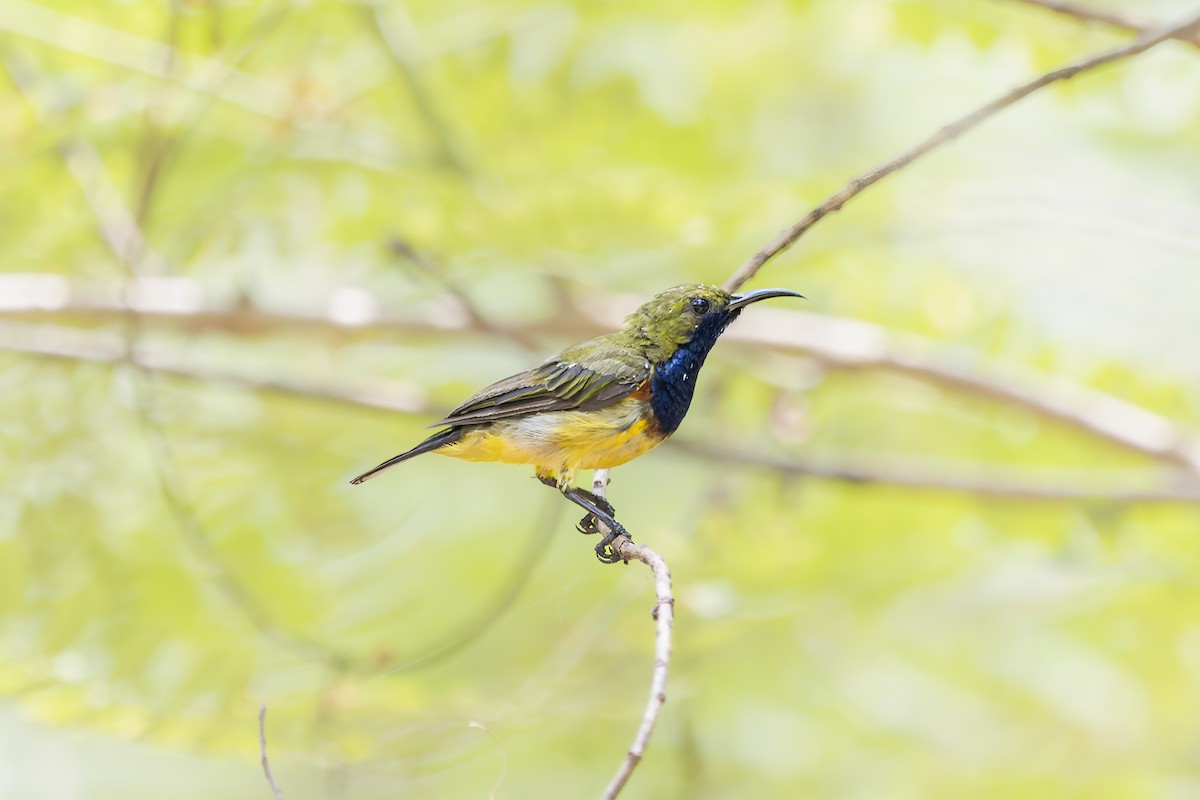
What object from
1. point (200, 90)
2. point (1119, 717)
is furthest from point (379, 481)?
point (1119, 717)

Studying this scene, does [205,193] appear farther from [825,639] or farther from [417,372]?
[825,639]

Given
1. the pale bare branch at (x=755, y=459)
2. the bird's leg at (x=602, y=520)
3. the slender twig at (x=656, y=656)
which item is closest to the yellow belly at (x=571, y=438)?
the bird's leg at (x=602, y=520)

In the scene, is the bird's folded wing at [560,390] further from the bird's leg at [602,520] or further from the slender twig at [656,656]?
the slender twig at [656,656]

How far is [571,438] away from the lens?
113 inches

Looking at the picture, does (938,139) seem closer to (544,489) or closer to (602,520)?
(602,520)

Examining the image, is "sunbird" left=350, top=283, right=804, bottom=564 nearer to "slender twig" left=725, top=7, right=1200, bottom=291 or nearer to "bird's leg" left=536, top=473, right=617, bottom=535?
"bird's leg" left=536, top=473, right=617, bottom=535

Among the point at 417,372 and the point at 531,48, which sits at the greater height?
the point at 531,48

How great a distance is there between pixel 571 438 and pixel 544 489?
96.6 inches

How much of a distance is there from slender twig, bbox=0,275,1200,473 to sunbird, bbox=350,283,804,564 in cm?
186

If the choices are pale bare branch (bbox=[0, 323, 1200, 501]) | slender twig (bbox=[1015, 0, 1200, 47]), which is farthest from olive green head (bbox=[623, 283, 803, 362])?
pale bare branch (bbox=[0, 323, 1200, 501])

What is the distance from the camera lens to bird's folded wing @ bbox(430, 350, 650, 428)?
2.93 meters

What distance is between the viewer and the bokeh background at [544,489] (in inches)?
168

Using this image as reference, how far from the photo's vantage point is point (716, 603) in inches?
158

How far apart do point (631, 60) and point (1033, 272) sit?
2734 millimetres
